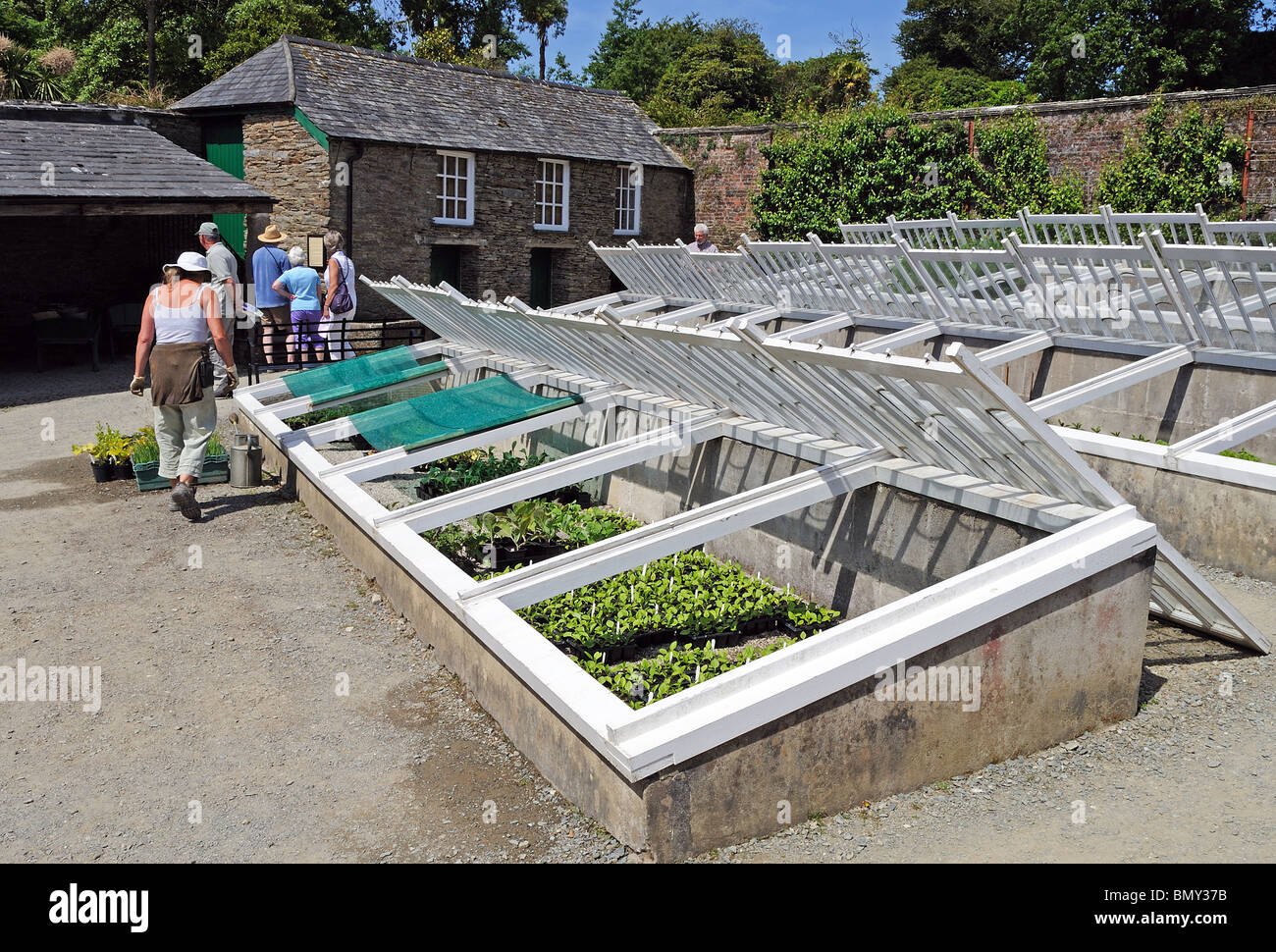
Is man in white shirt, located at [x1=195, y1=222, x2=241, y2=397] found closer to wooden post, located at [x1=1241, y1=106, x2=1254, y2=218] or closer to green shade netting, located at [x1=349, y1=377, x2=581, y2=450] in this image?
green shade netting, located at [x1=349, y1=377, x2=581, y2=450]

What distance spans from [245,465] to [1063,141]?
602 inches

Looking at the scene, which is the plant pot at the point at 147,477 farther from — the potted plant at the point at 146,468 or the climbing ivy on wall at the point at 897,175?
the climbing ivy on wall at the point at 897,175

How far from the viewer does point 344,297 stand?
43.7 feet

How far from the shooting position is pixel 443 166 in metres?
20.1

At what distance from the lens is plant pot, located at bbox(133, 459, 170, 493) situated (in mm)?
8703

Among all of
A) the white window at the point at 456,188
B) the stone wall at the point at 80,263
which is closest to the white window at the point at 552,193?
the white window at the point at 456,188

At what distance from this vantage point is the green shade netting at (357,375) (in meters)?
9.41

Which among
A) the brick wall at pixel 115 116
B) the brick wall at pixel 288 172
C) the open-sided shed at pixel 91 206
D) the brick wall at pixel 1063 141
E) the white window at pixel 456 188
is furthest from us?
the white window at pixel 456 188

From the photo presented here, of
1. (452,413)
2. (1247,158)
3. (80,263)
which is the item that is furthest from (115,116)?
(1247,158)

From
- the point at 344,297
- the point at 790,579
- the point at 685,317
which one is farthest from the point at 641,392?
the point at 344,297

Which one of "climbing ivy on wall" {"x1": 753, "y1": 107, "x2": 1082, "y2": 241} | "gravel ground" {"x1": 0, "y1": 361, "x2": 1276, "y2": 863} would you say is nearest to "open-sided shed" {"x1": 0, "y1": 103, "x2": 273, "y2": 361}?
"gravel ground" {"x1": 0, "y1": 361, "x2": 1276, "y2": 863}

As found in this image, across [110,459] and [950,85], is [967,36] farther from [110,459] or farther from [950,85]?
[110,459]

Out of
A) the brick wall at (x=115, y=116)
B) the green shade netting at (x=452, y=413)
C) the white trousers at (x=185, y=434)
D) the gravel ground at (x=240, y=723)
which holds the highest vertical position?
the brick wall at (x=115, y=116)

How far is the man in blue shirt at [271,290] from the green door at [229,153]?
5.75 metres
